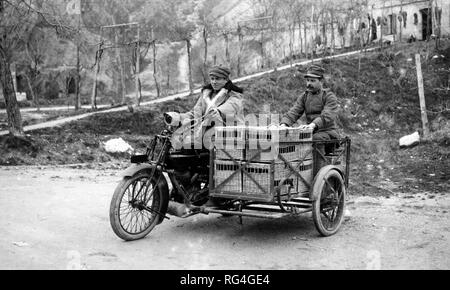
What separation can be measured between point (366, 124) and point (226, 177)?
18.0 m

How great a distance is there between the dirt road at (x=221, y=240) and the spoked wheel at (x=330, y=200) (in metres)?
0.14

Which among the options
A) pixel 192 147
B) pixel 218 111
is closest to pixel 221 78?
pixel 218 111

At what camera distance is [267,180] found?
583cm

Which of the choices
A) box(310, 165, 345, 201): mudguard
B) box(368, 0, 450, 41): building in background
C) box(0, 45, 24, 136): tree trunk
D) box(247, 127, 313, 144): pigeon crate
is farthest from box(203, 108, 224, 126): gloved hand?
box(368, 0, 450, 41): building in background

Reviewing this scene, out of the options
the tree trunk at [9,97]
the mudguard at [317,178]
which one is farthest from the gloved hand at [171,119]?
the tree trunk at [9,97]

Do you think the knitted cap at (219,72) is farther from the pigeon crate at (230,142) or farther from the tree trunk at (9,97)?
the tree trunk at (9,97)

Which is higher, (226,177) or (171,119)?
(171,119)

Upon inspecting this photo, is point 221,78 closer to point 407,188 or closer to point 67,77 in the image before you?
point 407,188

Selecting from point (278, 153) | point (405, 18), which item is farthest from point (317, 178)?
point (405, 18)

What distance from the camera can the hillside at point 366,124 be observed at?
12594 mm

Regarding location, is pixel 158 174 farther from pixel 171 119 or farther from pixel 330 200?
pixel 330 200

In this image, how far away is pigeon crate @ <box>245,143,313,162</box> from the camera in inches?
231

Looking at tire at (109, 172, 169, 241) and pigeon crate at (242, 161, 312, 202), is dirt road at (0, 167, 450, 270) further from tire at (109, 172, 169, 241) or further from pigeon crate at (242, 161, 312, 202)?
pigeon crate at (242, 161, 312, 202)

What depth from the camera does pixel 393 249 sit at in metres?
5.76
